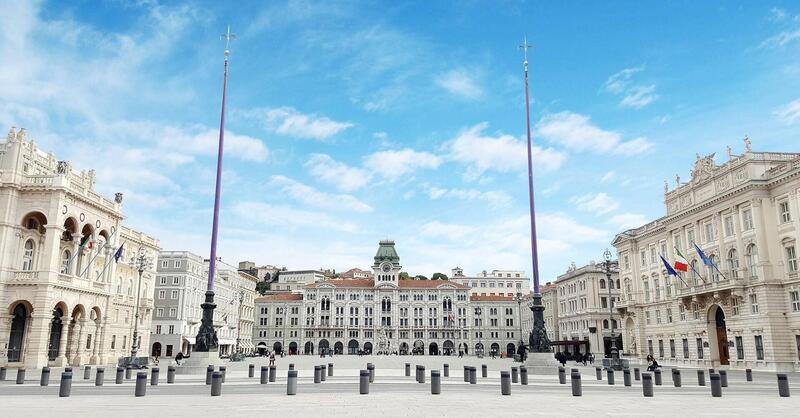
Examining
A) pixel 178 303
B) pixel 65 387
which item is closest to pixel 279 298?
pixel 178 303

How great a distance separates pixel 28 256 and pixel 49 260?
4.03 meters

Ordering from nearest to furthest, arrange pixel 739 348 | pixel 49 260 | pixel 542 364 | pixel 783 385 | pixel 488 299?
pixel 783 385 < pixel 542 364 < pixel 49 260 < pixel 739 348 < pixel 488 299

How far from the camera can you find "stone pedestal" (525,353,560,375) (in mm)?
33844

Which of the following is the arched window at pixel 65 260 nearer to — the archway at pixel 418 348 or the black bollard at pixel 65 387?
the black bollard at pixel 65 387

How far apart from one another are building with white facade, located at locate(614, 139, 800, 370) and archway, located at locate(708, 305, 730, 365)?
87 millimetres

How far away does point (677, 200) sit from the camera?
59688 mm

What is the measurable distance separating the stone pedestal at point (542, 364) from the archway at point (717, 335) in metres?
26.7

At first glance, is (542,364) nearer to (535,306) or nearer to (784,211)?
(535,306)

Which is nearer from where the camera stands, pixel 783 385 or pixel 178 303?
pixel 783 385

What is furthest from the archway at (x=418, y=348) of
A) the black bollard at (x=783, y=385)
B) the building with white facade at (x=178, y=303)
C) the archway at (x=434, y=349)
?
the black bollard at (x=783, y=385)

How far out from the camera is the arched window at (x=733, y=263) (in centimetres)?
4862

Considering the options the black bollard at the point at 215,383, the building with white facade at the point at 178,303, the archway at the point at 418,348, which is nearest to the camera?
the black bollard at the point at 215,383

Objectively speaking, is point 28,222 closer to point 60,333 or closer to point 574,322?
point 60,333

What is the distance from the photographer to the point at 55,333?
158 ft
